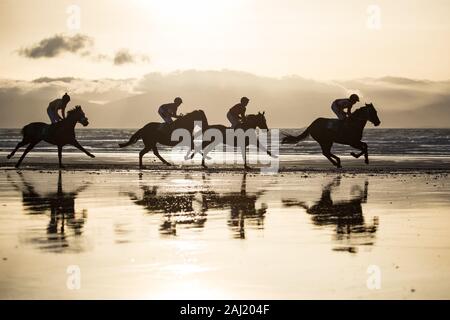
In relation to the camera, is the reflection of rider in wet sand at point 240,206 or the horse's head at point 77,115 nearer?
the reflection of rider in wet sand at point 240,206

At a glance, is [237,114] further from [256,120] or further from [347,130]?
[347,130]

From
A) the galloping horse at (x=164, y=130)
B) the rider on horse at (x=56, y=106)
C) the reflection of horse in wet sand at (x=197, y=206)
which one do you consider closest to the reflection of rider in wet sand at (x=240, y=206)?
the reflection of horse in wet sand at (x=197, y=206)

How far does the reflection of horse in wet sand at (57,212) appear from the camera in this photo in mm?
11664

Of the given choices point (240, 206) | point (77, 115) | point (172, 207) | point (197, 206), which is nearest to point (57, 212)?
point (172, 207)

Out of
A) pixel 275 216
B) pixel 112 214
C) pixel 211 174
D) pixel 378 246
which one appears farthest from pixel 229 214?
pixel 211 174

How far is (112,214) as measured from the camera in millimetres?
15203

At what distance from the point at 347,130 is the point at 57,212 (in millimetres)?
15233

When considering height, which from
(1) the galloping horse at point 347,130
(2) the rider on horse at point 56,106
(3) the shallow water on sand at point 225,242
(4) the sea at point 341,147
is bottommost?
(3) the shallow water on sand at point 225,242

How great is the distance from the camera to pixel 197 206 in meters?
16.8

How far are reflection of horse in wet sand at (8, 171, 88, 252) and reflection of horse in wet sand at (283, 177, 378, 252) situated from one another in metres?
3.77

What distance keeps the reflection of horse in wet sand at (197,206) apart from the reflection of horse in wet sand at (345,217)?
97 centimetres

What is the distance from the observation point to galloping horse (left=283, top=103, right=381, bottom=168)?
93.0 ft

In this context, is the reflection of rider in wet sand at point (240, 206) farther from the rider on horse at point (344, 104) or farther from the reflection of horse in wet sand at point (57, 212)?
the rider on horse at point (344, 104)

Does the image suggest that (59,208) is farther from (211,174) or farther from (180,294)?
(211,174)
